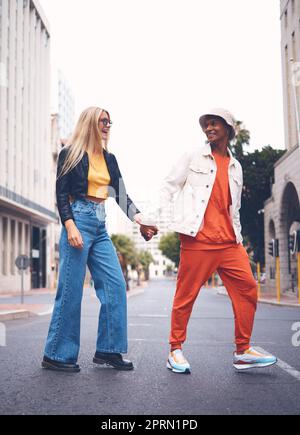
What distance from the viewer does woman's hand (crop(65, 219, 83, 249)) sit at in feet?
13.1

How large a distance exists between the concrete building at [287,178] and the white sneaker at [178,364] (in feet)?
65.3

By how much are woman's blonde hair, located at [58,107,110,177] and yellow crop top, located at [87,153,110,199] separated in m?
0.08

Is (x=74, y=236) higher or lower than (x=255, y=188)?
lower

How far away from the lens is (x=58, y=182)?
424cm

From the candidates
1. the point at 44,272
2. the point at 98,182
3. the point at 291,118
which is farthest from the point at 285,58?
the point at 98,182

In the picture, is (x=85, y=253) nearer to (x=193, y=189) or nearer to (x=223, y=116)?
(x=193, y=189)

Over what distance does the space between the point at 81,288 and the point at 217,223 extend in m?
1.11

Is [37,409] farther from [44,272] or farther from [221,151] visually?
[44,272]

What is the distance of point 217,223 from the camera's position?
424 cm

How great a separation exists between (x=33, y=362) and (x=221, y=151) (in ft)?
7.23

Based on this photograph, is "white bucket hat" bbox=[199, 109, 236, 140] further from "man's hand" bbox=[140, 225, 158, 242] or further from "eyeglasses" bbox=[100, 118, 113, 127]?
"man's hand" bbox=[140, 225, 158, 242]

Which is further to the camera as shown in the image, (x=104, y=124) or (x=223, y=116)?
(x=104, y=124)

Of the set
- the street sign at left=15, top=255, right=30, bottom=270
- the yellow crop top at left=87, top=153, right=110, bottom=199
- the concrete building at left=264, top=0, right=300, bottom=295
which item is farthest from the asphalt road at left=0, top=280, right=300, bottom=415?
the concrete building at left=264, top=0, right=300, bottom=295

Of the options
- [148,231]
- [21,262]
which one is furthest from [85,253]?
[21,262]
